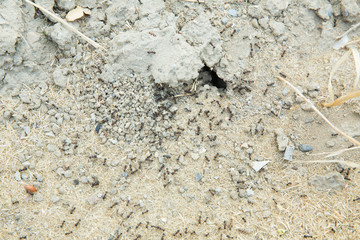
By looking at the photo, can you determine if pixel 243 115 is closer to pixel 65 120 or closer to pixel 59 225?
pixel 65 120

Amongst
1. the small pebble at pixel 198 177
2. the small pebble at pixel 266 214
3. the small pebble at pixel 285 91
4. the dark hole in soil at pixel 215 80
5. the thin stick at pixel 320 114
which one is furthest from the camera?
the dark hole in soil at pixel 215 80

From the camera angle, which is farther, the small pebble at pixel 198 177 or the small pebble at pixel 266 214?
the small pebble at pixel 198 177

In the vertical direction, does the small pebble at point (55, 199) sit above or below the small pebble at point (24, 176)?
below

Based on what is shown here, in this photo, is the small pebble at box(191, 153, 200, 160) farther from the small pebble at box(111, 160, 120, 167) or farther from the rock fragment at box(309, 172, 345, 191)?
the rock fragment at box(309, 172, 345, 191)

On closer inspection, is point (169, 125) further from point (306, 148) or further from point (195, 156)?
point (306, 148)

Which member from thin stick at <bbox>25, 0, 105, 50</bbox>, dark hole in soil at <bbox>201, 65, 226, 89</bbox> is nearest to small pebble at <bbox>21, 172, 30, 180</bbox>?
thin stick at <bbox>25, 0, 105, 50</bbox>

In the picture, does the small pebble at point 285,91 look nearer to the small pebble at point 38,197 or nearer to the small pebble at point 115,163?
the small pebble at point 115,163

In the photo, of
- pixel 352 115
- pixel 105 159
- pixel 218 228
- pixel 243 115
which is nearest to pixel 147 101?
pixel 105 159

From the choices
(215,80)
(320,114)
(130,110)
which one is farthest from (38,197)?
(320,114)

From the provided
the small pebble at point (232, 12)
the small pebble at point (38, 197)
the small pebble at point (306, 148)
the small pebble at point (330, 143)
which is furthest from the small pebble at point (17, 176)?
the small pebble at point (330, 143)
